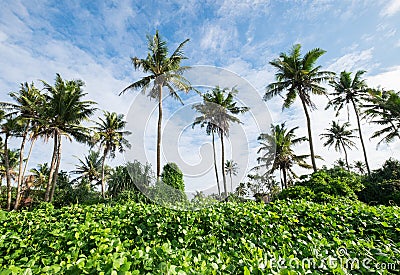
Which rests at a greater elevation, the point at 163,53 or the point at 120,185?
the point at 163,53

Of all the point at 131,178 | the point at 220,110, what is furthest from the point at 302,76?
the point at 131,178

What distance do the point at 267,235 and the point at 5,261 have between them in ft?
8.91

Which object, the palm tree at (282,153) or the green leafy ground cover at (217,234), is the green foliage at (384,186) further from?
the green leafy ground cover at (217,234)

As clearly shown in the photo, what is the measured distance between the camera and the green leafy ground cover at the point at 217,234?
188 cm

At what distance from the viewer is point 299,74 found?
1491 centimetres

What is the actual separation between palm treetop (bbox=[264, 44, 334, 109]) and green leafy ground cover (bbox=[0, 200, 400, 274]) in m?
12.9

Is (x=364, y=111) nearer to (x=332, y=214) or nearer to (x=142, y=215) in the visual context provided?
(x=332, y=214)

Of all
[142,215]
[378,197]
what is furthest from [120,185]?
[378,197]

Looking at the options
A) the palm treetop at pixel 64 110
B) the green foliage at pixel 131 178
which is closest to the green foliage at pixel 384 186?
the green foliage at pixel 131 178

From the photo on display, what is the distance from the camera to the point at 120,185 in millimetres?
17016

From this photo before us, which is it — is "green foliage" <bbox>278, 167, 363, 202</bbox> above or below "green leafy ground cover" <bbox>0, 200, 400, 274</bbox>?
above

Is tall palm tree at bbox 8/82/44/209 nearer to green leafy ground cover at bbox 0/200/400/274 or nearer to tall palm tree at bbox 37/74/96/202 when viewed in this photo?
tall palm tree at bbox 37/74/96/202

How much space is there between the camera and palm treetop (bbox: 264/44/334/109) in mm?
14742

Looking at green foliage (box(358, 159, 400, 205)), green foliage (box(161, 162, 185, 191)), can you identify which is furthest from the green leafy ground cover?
green foliage (box(358, 159, 400, 205))
